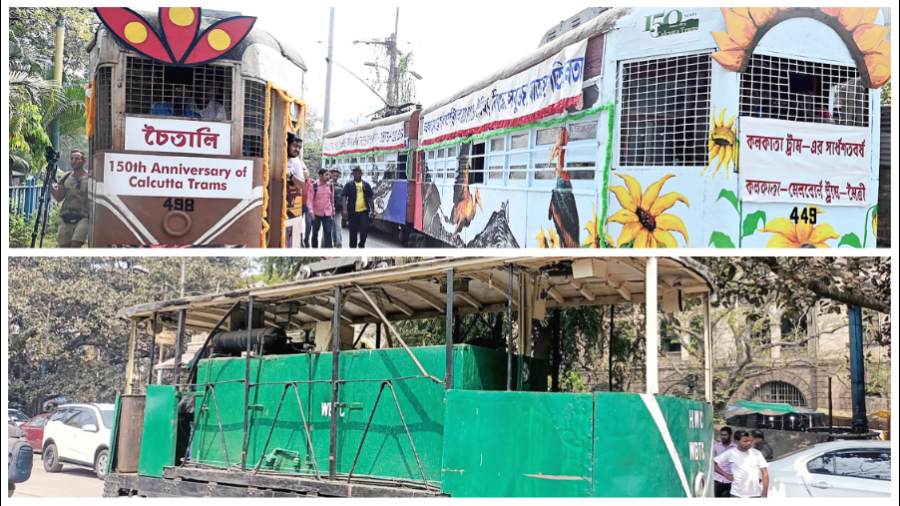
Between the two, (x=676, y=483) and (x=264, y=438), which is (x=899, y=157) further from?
(x=264, y=438)

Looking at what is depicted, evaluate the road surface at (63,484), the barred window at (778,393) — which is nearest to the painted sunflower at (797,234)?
the road surface at (63,484)

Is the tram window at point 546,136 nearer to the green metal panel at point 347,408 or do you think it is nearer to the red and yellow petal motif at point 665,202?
the red and yellow petal motif at point 665,202

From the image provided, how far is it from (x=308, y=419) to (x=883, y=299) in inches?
353

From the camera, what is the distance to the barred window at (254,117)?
10.8 meters

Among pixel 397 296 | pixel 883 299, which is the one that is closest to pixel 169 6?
pixel 397 296

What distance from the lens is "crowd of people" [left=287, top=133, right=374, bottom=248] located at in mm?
11195

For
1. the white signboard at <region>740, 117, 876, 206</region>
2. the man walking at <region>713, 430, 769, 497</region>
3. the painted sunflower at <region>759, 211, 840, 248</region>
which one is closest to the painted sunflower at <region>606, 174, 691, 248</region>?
the white signboard at <region>740, 117, 876, 206</region>

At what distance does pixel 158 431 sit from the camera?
37.8 ft

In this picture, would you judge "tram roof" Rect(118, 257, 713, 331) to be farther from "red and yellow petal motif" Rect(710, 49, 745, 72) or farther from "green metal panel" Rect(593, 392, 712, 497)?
"red and yellow petal motif" Rect(710, 49, 745, 72)

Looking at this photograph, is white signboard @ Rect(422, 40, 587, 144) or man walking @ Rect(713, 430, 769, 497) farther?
man walking @ Rect(713, 430, 769, 497)

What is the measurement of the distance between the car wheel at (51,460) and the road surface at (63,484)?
92 millimetres

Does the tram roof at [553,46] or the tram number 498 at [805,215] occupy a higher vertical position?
the tram roof at [553,46]

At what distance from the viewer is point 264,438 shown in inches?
A: 402

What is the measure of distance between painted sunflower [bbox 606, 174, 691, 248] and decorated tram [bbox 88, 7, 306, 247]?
390cm
